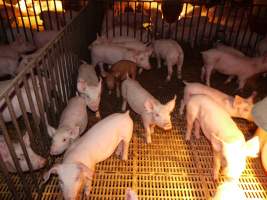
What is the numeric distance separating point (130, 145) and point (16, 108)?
67.1 inches

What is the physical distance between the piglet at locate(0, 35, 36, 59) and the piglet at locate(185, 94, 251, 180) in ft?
12.9

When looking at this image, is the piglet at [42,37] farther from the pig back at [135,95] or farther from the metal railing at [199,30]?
the pig back at [135,95]

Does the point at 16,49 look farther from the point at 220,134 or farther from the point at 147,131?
the point at 220,134

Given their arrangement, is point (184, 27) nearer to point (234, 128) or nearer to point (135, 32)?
point (135, 32)

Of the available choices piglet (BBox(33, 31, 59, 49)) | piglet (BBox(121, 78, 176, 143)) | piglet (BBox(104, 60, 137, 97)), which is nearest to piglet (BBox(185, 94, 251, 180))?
piglet (BBox(121, 78, 176, 143))

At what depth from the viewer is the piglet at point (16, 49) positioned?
5429 millimetres

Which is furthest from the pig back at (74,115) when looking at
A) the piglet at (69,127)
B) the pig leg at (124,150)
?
the pig leg at (124,150)

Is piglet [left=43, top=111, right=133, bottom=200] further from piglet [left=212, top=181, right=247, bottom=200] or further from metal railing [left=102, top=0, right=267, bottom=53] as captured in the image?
metal railing [left=102, top=0, right=267, bottom=53]

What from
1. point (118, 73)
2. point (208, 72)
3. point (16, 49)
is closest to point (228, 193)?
point (118, 73)

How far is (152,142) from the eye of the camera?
3.75 metres

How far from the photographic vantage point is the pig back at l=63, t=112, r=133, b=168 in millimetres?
2805

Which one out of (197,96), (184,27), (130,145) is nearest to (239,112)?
(197,96)

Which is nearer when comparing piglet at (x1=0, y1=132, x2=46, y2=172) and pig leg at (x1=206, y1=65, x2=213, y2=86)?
piglet at (x1=0, y1=132, x2=46, y2=172)

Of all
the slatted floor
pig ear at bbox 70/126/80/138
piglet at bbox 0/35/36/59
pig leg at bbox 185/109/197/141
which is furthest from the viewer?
piglet at bbox 0/35/36/59
